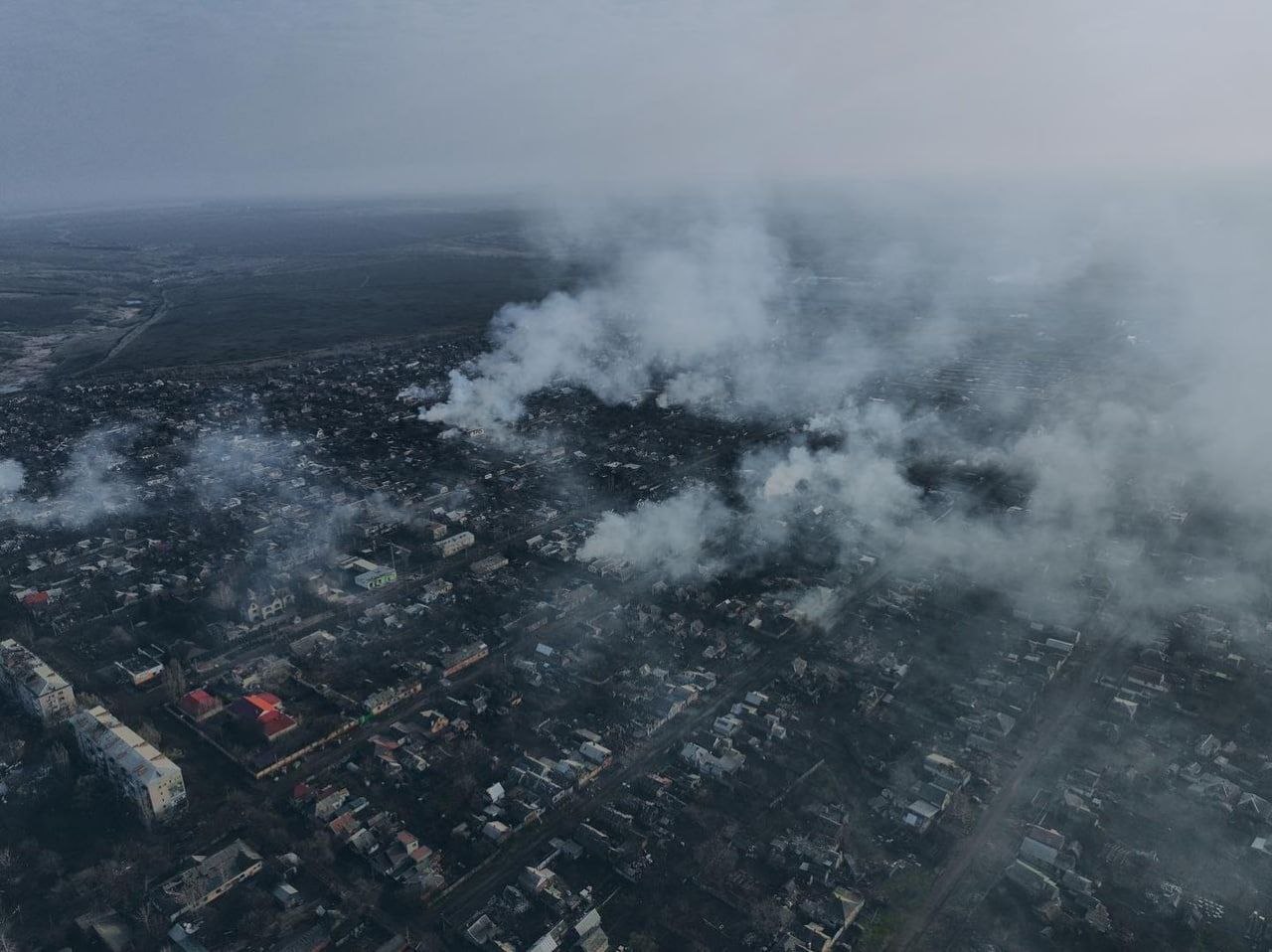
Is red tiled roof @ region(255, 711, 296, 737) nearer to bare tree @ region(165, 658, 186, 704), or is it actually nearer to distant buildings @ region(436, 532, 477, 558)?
bare tree @ region(165, 658, 186, 704)

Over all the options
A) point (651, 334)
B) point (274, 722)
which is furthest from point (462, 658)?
point (651, 334)

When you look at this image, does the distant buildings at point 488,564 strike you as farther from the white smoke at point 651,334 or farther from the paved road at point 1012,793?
the white smoke at point 651,334

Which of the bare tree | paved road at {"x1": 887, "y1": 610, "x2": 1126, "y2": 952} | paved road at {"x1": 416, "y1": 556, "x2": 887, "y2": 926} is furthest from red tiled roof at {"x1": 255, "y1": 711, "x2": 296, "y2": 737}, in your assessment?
paved road at {"x1": 887, "y1": 610, "x2": 1126, "y2": 952}

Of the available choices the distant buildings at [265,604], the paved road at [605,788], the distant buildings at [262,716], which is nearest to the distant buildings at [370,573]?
the distant buildings at [265,604]

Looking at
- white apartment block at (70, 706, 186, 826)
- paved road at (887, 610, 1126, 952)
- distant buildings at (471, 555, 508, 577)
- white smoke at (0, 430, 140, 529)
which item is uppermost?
white apartment block at (70, 706, 186, 826)

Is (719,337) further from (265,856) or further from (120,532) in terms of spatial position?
(265,856)

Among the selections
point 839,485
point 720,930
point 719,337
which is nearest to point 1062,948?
point 720,930
